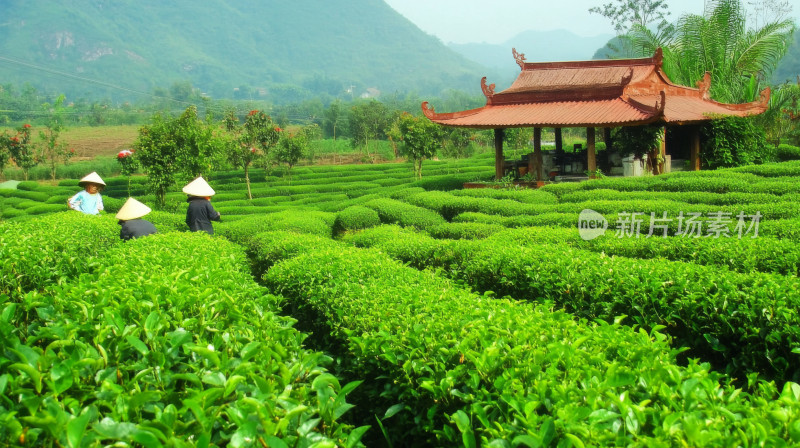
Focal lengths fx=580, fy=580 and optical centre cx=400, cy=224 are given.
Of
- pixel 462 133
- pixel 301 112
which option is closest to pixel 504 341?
pixel 462 133

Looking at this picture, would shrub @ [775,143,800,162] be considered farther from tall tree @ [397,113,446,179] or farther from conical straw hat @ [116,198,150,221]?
conical straw hat @ [116,198,150,221]

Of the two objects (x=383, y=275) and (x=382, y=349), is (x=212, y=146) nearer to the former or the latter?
(x=383, y=275)

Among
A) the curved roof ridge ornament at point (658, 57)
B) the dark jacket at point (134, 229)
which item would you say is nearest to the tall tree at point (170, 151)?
the dark jacket at point (134, 229)

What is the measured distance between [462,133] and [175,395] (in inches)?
1575

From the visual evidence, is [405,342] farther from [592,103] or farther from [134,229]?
[592,103]

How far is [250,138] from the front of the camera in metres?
28.9

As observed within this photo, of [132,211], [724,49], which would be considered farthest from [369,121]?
[132,211]

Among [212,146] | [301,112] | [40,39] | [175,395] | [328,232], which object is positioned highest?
[40,39]

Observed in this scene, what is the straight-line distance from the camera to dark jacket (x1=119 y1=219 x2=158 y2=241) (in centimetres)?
827

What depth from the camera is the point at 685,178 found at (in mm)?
13438

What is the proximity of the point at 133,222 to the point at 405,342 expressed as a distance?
6184 millimetres

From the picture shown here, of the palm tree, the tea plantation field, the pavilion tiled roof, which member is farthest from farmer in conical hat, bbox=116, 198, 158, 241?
the palm tree

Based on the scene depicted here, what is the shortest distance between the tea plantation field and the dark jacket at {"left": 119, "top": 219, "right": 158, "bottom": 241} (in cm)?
33

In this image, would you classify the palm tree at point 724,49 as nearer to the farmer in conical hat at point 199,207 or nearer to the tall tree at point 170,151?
the tall tree at point 170,151
